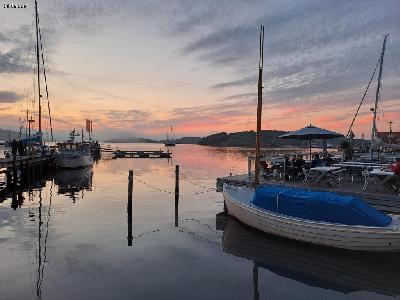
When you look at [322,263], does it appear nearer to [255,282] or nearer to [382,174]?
[255,282]

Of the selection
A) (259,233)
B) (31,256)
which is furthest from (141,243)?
(259,233)

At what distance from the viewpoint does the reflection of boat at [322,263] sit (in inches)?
412

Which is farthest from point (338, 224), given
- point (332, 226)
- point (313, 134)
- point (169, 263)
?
point (313, 134)

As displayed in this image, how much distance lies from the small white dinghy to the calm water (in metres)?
0.41

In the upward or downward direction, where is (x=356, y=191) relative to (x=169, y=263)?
upward

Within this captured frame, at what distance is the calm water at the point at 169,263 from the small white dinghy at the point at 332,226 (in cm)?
41

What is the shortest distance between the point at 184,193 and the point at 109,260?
53.9 feet

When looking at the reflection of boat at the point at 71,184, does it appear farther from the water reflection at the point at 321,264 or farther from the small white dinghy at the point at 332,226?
the small white dinghy at the point at 332,226

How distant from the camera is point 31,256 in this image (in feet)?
41.8

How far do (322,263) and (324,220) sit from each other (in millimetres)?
1714

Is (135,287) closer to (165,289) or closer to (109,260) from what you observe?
(165,289)

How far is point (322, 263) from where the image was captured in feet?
39.4

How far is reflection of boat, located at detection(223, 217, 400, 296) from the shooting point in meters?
10.5

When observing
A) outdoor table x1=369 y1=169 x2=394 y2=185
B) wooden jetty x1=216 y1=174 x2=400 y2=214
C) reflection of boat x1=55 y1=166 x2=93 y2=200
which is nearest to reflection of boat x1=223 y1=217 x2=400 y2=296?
wooden jetty x1=216 y1=174 x2=400 y2=214
